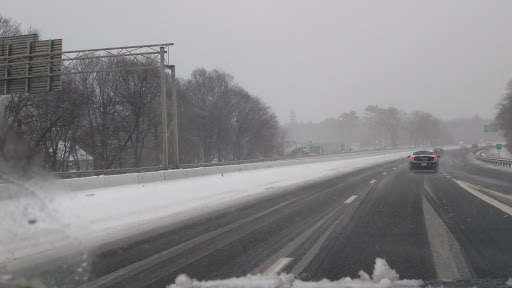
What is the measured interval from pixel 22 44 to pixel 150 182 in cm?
1035

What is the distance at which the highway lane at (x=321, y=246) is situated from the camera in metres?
5.07

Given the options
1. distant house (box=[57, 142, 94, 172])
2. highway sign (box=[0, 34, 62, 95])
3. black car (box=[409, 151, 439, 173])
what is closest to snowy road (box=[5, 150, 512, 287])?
highway sign (box=[0, 34, 62, 95])

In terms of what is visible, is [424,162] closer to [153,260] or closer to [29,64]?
[29,64]

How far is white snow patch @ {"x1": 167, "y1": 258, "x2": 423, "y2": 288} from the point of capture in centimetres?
432

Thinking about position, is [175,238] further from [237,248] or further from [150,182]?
[150,182]

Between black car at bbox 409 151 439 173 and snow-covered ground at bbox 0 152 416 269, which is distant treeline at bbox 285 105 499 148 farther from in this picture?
snow-covered ground at bbox 0 152 416 269

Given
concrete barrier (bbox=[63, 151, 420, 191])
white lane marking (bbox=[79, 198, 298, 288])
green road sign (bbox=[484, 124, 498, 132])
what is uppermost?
green road sign (bbox=[484, 124, 498, 132])

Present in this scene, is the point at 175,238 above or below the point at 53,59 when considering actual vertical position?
below

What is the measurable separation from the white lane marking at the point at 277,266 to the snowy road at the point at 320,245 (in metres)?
0.01

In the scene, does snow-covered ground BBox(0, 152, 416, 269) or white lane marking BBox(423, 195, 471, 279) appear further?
snow-covered ground BBox(0, 152, 416, 269)

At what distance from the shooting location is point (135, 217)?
10.4 meters

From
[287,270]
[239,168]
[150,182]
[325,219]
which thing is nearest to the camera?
[287,270]

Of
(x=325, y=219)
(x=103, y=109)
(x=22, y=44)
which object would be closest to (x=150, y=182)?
(x=22, y=44)

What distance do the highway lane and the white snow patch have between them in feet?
0.77
